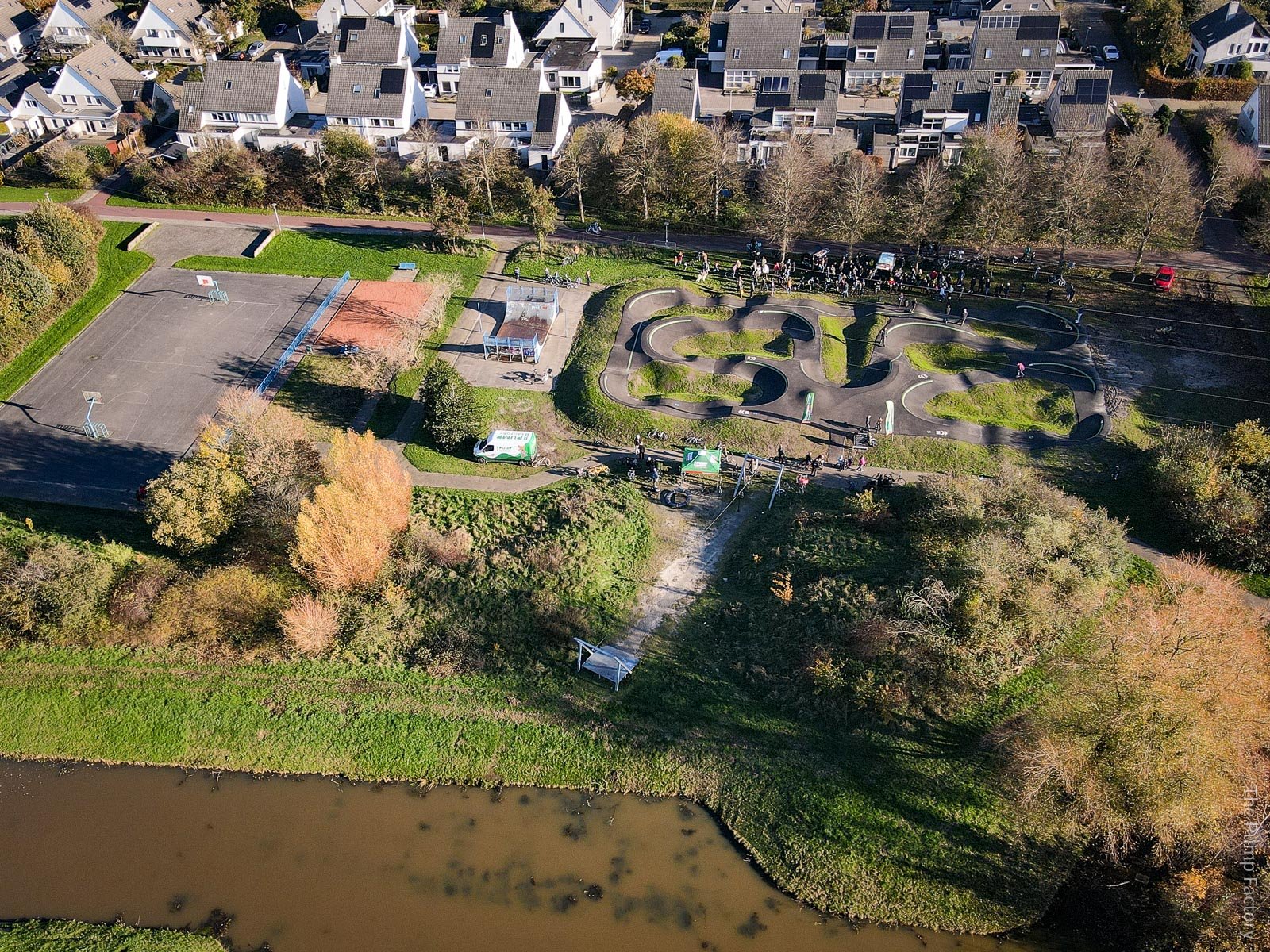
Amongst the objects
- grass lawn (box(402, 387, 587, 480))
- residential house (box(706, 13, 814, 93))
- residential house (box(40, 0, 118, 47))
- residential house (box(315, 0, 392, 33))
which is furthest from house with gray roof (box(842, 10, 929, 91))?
residential house (box(40, 0, 118, 47))

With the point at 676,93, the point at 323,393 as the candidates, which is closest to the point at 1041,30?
the point at 676,93

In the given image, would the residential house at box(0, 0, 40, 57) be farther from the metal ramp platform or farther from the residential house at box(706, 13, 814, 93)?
the metal ramp platform

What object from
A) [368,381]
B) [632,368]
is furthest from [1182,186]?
[368,381]

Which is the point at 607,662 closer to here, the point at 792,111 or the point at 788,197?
the point at 788,197

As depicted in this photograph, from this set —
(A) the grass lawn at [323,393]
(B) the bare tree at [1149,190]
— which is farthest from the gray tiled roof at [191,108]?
(B) the bare tree at [1149,190]

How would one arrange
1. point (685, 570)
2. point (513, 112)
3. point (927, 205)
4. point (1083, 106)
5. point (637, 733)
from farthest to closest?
point (513, 112), point (1083, 106), point (927, 205), point (685, 570), point (637, 733)

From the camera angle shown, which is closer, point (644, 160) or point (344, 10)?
point (644, 160)
